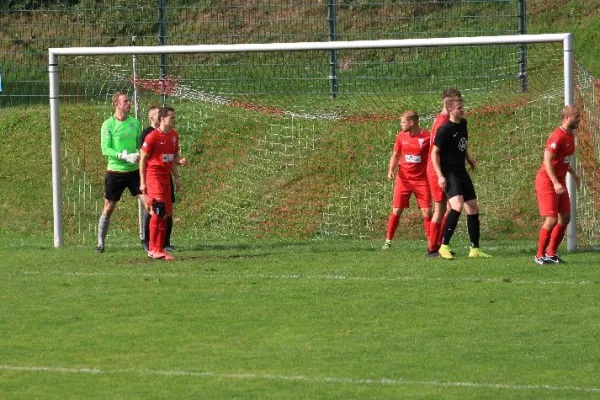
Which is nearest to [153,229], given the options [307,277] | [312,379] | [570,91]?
[307,277]

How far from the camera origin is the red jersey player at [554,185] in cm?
1434

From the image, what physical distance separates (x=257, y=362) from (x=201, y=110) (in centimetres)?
1226

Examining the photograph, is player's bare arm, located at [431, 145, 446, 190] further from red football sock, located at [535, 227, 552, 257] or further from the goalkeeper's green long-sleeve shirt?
the goalkeeper's green long-sleeve shirt

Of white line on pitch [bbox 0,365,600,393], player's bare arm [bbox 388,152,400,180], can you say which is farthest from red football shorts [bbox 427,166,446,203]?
white line on pitch [bbox 0,365,600,393]

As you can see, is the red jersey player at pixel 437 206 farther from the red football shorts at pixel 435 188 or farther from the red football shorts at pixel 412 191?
the red football shorts at pixel 412 191

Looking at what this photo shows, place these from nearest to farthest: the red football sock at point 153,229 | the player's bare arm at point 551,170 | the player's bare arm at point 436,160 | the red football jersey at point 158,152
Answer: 1. the player's bare arm at point 551,170
2. the player's bare arm at point 436,160
3. the red football sock at point 153,229
4. the red football jersey at point 158,152

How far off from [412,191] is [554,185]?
2595 millimetres

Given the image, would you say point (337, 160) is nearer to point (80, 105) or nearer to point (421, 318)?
point (80, 105)

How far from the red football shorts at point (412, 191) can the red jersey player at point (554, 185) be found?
Result: 2068 millimetres

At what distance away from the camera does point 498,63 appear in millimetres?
21797

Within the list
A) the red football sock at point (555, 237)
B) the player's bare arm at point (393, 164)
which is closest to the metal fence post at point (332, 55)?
the player's bare arm at point (393, 164)

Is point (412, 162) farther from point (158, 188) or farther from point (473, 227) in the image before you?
point (158, 188)

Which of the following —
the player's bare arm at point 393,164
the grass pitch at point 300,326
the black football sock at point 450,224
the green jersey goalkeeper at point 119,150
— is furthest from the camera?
the green jersey goalkeeper at point 119,150

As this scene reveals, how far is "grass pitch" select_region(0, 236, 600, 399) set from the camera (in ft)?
29.3
